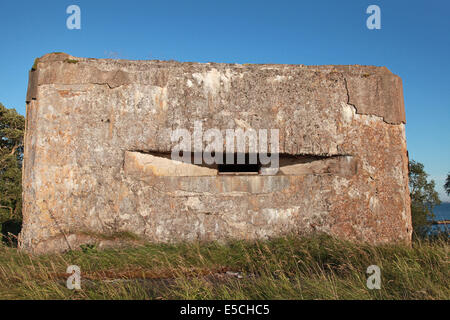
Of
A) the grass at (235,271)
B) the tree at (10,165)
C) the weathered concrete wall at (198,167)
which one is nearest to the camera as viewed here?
the grass at (235,271)

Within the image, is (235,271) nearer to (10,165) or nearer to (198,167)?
(198,167)

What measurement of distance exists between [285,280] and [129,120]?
236 cm

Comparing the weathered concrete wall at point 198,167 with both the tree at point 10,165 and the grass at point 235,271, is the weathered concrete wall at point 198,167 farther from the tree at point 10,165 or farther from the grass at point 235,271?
the tree at point 10,165

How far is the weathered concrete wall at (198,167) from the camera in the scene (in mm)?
3350

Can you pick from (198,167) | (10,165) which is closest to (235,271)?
(198,167)

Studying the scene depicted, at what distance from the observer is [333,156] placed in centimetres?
357

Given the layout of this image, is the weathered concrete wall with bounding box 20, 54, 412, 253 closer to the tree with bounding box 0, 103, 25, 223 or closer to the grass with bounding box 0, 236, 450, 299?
the grass with bounding box 0, 236, 450, 299

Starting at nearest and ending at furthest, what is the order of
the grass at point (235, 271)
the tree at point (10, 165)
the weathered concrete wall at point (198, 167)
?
the grass at point (235, 271), the weathered concrete wall at point (198, 167), the tree at point (10, 165)

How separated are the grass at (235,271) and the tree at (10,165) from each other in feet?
10.9

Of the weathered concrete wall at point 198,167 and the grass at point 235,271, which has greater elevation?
the weathered concrete wall at point 198,167

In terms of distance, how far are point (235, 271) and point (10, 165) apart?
9.13 meters

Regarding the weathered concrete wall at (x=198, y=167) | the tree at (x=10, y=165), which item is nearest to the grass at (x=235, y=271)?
the weathered concrete wall at (x=198, y=167)

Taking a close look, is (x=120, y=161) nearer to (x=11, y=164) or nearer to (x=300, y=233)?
(x=300, y=233)

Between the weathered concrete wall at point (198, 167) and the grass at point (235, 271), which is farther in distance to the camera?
the weathered concrete wall at point (198, 167)
